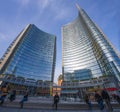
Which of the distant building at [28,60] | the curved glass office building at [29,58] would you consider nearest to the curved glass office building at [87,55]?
the curved glass office building at [29,58]

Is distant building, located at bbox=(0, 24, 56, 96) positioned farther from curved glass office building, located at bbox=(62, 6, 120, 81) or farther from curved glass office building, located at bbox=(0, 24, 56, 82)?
curved glass office building, located at bbox=(62, 6, 120, 81)

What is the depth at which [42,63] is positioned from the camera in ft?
308

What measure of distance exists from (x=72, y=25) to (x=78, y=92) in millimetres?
90842

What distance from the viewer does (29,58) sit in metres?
85.1

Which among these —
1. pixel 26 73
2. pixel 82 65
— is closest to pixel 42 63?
pixel 26 73

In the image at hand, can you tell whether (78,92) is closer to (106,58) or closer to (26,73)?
(106,58)

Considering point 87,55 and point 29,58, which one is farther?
point 29,58

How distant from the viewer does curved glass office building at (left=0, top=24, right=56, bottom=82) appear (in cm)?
6825

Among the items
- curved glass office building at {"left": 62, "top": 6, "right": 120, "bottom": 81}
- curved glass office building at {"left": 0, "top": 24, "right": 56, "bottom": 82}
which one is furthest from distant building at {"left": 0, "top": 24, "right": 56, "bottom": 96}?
curved glass office building at {"left": 62, "top": 6, "right": 120, "bottom": 81}

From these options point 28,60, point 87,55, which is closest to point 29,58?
point 28,60

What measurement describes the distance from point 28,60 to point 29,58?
8.54 ft

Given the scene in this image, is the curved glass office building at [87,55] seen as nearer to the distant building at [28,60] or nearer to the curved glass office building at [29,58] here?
the curved glass office building at [29,58]

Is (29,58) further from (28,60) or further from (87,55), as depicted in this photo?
(87,55)

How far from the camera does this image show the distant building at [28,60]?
2616 inches
